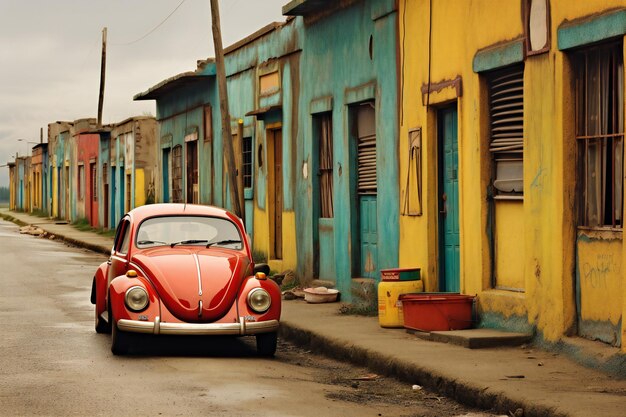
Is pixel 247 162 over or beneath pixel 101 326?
over

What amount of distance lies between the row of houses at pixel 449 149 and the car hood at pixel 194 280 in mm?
2653

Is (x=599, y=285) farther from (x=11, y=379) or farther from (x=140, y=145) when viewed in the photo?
(x=140, y=145)

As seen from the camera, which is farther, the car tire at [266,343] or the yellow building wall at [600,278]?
the car tire at [266,343]

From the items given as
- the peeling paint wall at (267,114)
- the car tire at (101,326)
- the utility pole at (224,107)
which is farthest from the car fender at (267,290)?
the utility pole at (224,107)

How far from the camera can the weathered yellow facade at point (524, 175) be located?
1002cm

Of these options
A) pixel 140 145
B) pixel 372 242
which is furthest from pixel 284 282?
pixel 140 145

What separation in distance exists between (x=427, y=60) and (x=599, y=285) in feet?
15.2

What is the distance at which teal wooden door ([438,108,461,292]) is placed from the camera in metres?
13.3

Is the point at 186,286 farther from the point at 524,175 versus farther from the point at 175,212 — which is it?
the point at 524,175

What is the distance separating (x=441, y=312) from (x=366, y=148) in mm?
4542

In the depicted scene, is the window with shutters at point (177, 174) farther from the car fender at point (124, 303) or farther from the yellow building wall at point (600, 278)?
the yellow building wall at point (600, 278)

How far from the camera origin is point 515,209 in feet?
38.3

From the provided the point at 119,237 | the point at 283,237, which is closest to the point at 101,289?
the point at 119,237

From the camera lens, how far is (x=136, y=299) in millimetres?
11156
